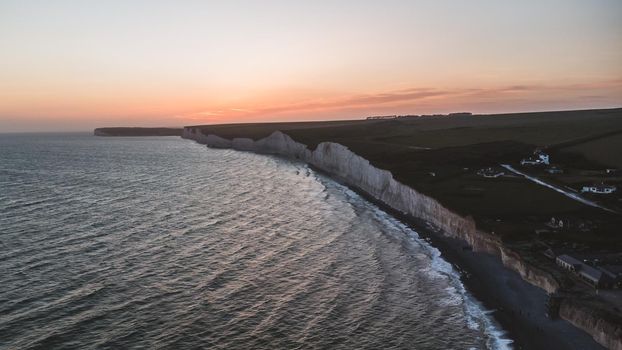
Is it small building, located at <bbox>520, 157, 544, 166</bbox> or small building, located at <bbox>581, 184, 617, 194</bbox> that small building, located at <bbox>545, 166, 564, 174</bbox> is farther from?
small building, located at <bbox>581, 184, 617, 194</bbox>

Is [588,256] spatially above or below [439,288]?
above

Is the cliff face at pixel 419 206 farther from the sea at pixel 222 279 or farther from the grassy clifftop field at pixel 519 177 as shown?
the sea at pixel 222 279

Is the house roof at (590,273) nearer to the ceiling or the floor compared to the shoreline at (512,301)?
nearer to the ceiling

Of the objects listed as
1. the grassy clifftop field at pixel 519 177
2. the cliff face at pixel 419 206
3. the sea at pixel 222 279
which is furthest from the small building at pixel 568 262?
the sea at pixel 222 279

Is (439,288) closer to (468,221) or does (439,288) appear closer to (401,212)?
(468,221)

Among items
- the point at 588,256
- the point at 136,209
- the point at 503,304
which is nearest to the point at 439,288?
the point at 503,304

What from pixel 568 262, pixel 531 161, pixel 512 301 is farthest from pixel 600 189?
pixel 512 301
